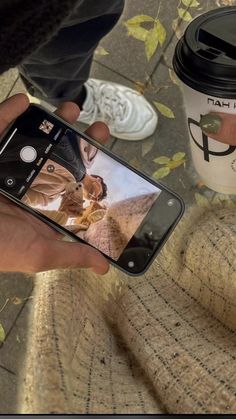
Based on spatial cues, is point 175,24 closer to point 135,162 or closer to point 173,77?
point 173,77

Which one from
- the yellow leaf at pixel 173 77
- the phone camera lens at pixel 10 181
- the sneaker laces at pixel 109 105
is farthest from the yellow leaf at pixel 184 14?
the phone camera lens at pixel 10 181

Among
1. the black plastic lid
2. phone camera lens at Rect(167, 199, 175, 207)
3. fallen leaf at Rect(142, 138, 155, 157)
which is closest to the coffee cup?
the black plastic lid

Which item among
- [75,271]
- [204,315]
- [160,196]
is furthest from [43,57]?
[204,315]

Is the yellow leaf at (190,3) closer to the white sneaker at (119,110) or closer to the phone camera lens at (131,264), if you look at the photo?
the white sneaker at (119,110)

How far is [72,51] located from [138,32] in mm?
484

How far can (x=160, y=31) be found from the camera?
1541mm

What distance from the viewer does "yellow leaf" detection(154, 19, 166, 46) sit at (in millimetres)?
1536

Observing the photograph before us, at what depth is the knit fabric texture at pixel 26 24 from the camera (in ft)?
2.19

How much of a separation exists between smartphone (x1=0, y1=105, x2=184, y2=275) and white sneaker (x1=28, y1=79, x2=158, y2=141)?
0.45 m

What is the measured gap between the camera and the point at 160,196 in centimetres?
106

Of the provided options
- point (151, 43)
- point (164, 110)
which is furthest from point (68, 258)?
point (151, 43)

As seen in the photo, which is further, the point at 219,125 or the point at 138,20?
the point at 138,20

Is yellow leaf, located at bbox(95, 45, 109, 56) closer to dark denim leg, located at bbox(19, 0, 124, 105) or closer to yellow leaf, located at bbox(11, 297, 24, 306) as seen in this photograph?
dark denim leg, located at bbox(19, 0, 124, 105)

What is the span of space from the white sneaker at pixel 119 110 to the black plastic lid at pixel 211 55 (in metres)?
0.45
